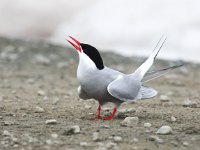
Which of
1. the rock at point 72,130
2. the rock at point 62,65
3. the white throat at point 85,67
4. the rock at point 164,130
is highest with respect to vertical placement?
the rock at point 62,65

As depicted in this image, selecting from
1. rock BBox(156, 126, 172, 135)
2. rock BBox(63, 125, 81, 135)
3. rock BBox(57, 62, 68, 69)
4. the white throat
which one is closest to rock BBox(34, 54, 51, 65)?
rock BBox(57, 62, 68, 69)

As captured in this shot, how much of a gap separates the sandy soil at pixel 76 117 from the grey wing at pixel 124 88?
33cm

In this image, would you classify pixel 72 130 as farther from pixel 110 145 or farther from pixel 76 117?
pixel 76 117

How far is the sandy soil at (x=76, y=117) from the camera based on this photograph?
520 cm

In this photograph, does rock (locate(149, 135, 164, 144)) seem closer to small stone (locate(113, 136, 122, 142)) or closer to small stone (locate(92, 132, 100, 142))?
small stone (locate(113, 136, 122, 142))

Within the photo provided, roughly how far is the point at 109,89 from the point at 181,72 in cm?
1107

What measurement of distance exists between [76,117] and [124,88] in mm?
881

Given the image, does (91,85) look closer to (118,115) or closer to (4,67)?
(118,115)

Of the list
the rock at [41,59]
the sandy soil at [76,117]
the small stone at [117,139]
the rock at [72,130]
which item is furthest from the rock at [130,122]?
the rock at [41,59]

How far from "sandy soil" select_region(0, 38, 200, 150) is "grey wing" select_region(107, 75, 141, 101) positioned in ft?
1.07

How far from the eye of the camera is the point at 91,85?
6215 mm

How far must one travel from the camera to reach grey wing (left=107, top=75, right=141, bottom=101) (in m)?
6.24

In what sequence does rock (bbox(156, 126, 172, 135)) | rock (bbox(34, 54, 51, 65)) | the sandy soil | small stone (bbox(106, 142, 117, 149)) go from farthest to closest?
rock (bbox(34, 54, 51, 65))
rock (bbox(156, 126, 172, 135))
the sandy soil
small stone (bbox(106, 142, 117, 149))

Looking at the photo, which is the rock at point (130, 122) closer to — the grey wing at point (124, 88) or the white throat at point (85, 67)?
the grey wing at point (124, 88)
